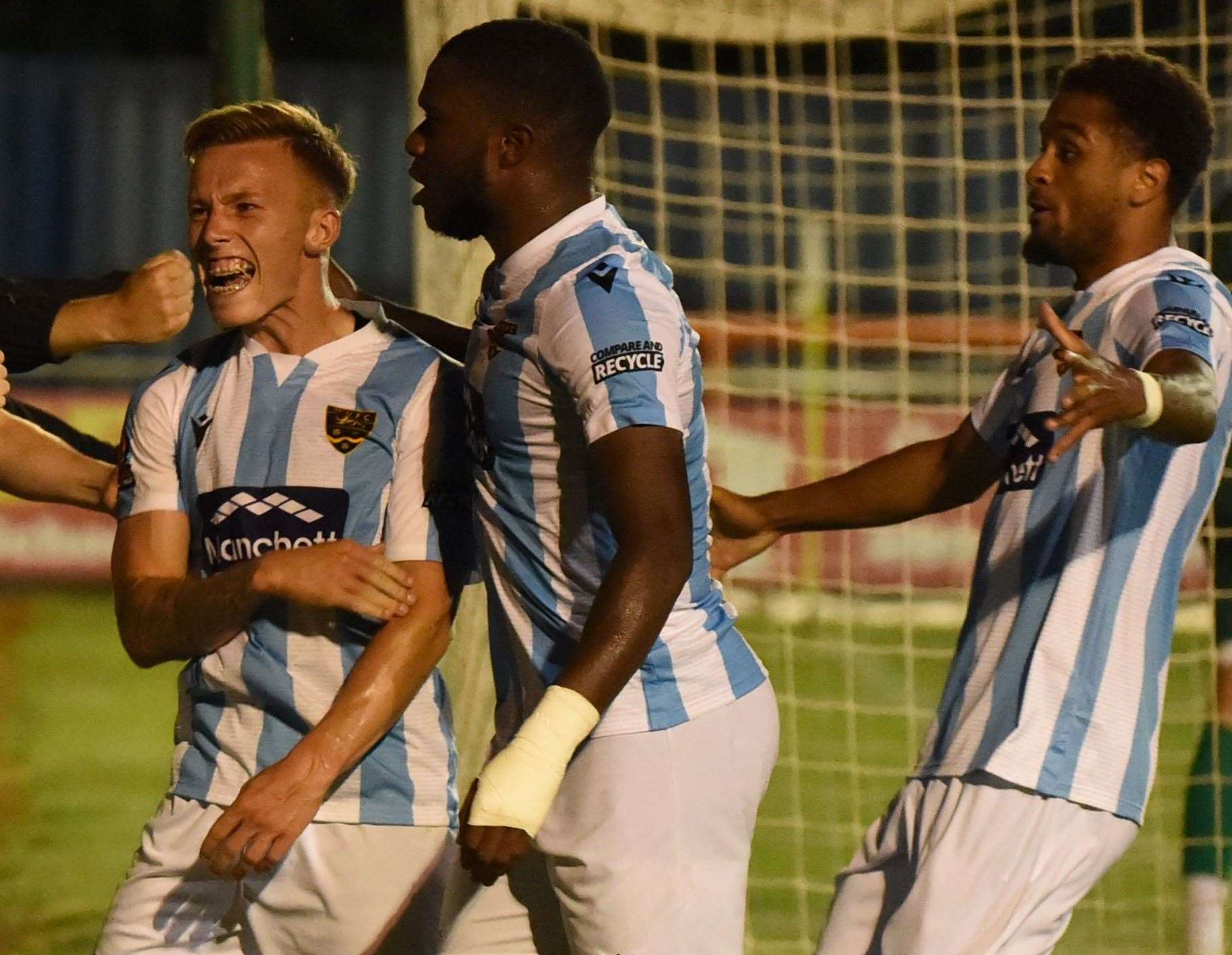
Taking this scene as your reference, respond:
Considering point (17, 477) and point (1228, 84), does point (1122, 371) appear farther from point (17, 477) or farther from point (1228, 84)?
point (1228, 84)

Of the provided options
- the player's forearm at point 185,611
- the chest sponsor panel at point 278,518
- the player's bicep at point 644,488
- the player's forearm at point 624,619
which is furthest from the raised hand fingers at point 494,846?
the chest sponsor panel at point 278,518

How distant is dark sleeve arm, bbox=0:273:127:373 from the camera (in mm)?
3904

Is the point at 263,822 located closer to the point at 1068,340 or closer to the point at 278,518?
the point at 278,518

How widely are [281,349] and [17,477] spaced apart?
0.68 meters

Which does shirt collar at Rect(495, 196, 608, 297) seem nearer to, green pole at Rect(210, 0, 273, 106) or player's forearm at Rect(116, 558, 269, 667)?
player's forearm at Rect(116, 558, 269, 667)

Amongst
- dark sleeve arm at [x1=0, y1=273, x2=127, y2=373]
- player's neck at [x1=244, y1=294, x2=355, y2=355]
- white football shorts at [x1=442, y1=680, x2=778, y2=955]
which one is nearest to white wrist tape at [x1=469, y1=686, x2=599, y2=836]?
white football shorts at [x1=442, y1=680, x2=778, y2=955]

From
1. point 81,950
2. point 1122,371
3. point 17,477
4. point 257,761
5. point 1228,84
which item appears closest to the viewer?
point 1122,371

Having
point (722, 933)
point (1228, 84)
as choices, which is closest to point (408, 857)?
point (722, 933)

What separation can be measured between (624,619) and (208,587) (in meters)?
0.84

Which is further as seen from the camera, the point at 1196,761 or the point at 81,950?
the point at 81,950

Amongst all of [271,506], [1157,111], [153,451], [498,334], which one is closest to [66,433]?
[153,451]

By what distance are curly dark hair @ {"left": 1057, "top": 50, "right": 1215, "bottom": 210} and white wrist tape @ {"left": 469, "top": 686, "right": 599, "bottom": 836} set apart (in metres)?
1.48

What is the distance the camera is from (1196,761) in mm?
5168

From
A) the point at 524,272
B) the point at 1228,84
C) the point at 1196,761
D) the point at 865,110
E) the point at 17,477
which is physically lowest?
the point at 1196,761
